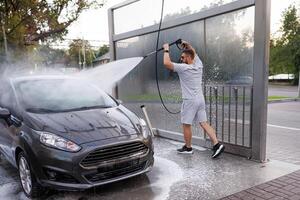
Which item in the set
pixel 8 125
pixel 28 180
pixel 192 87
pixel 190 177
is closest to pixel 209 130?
pixel 192 87

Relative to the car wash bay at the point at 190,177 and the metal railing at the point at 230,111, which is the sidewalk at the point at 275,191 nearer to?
the car wash bay at the point at 190,177

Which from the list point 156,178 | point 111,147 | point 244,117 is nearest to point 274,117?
point 244,117

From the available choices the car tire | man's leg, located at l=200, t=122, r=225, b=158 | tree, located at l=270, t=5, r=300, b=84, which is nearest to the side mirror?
the car tire

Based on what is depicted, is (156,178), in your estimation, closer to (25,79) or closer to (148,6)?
(25,79)

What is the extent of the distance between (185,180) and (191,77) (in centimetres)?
169

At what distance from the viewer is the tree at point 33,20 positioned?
1049 centimetres

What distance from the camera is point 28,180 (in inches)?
151

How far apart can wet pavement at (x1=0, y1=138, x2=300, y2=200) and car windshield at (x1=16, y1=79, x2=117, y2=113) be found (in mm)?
1130

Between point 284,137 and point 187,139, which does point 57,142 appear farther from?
point 284,137

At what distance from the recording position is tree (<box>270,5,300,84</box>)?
32812 mm

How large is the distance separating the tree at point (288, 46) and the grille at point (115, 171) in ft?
109

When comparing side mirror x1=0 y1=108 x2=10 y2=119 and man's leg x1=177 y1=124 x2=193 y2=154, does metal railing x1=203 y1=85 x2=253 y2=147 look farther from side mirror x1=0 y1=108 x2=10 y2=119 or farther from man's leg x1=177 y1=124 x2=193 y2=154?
side mirror x1=0 y1=108 x2=10 y2=119

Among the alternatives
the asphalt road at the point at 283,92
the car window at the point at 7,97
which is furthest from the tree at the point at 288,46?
the car window at the point at 7,97

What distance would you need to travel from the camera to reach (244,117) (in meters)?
4.98
